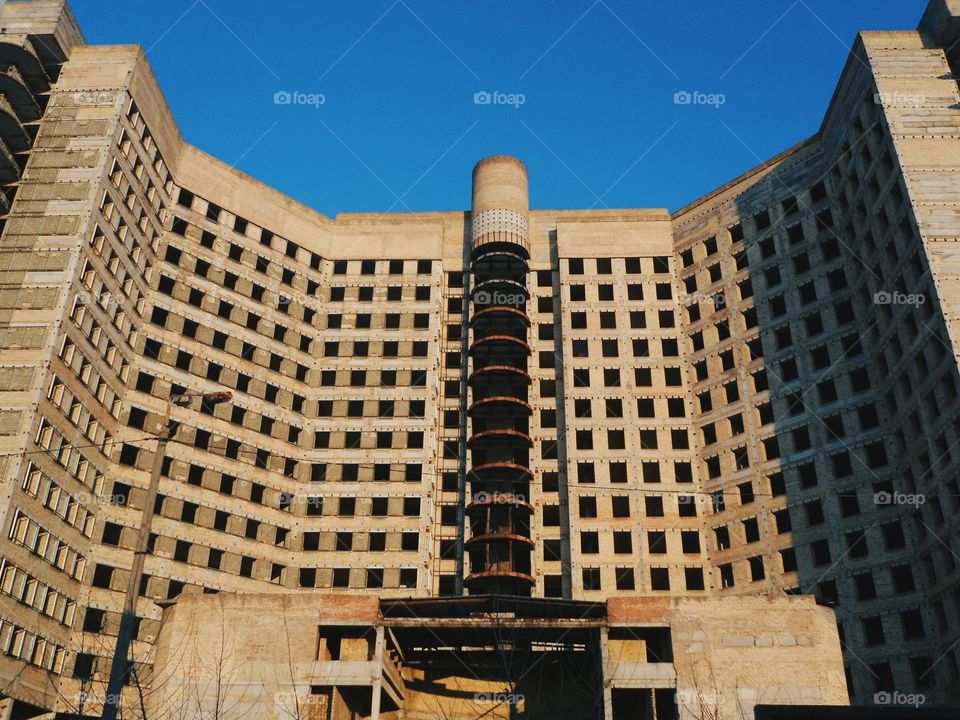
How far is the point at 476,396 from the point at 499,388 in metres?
2.03

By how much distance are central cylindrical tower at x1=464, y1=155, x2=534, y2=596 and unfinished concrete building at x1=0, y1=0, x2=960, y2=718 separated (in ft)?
1.08

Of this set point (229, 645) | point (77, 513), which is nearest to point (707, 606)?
point (229, 645)

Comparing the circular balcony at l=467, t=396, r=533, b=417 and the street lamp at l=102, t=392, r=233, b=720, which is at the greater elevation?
the circular balcony at l=467, t=396, r=533, b=417

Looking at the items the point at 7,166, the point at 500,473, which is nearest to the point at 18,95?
the point at 7,166

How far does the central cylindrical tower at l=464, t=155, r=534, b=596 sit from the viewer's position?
221 ft

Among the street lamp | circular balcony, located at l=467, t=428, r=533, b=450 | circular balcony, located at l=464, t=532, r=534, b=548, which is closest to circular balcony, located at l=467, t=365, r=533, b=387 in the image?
circular balcony, located at l=467, t=428, r=533, b=450

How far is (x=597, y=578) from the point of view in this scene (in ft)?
220

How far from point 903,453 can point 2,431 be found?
181ft

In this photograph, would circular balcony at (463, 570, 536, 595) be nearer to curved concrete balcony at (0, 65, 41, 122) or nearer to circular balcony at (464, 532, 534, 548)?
circular balcony at (464, 532, 534, 548)

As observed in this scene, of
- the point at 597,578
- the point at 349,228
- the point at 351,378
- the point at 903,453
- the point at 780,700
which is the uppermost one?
the point at 349,228

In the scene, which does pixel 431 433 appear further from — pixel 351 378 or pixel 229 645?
pixel 229 645

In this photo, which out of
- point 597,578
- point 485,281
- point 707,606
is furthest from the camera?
point 485,281

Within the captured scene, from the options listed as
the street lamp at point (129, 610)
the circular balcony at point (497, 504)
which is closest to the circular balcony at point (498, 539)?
the circular balcony at point (497, 504)

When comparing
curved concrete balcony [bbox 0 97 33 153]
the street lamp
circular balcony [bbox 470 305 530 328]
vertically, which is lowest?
the street lamp
